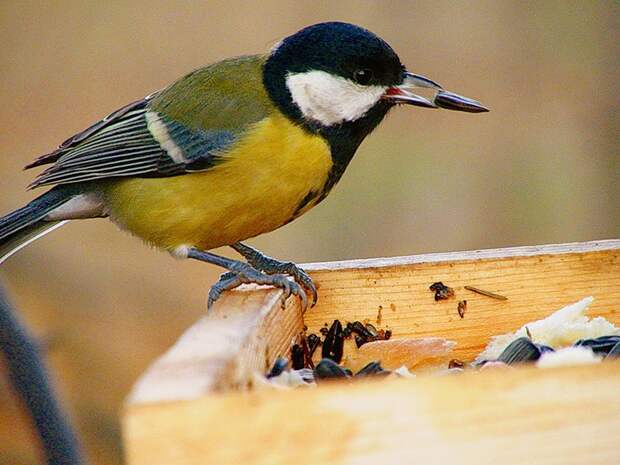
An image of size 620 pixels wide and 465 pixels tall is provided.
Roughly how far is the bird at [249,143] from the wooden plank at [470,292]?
0.17 m

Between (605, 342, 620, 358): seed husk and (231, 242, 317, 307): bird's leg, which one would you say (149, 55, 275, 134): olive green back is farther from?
(605, 342, 620, 358): seed husk

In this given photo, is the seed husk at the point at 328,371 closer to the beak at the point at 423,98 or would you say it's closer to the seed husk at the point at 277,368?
the seed husk at the point at 277,368

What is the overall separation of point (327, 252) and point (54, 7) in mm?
1910

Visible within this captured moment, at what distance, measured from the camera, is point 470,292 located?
8.42ft

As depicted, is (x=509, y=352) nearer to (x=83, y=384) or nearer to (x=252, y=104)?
(x=252, y=104)

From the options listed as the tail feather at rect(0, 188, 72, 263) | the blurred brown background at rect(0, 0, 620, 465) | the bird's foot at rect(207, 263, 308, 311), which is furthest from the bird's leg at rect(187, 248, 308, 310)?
the blurred brown background at rect(0, 0, 620, 465)

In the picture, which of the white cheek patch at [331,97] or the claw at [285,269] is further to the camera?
the white cheek patch at [331,97]

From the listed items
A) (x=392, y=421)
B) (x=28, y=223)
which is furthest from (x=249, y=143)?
(x=392, y=421)

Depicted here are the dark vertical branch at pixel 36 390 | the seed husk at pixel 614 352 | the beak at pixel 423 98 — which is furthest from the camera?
the beak at pixel 423 98

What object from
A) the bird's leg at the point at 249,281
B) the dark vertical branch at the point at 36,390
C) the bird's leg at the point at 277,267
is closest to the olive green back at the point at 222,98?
the bird's leg at the point at 277,267

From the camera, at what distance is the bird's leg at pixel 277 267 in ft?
8.29

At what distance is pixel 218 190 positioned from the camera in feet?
9.28

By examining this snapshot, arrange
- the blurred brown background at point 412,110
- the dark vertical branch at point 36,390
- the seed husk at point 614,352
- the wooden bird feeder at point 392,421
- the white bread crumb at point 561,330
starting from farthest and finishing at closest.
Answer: the blurred brown background at point 412,110 < the white bread crumb at point 561,330 < the seed husk at point 614,352 < the dark vertical branch at point 36,390 < the wooden bird feeder at point 392,421

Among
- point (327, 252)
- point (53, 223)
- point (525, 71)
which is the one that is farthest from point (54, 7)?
point (53, 223)
